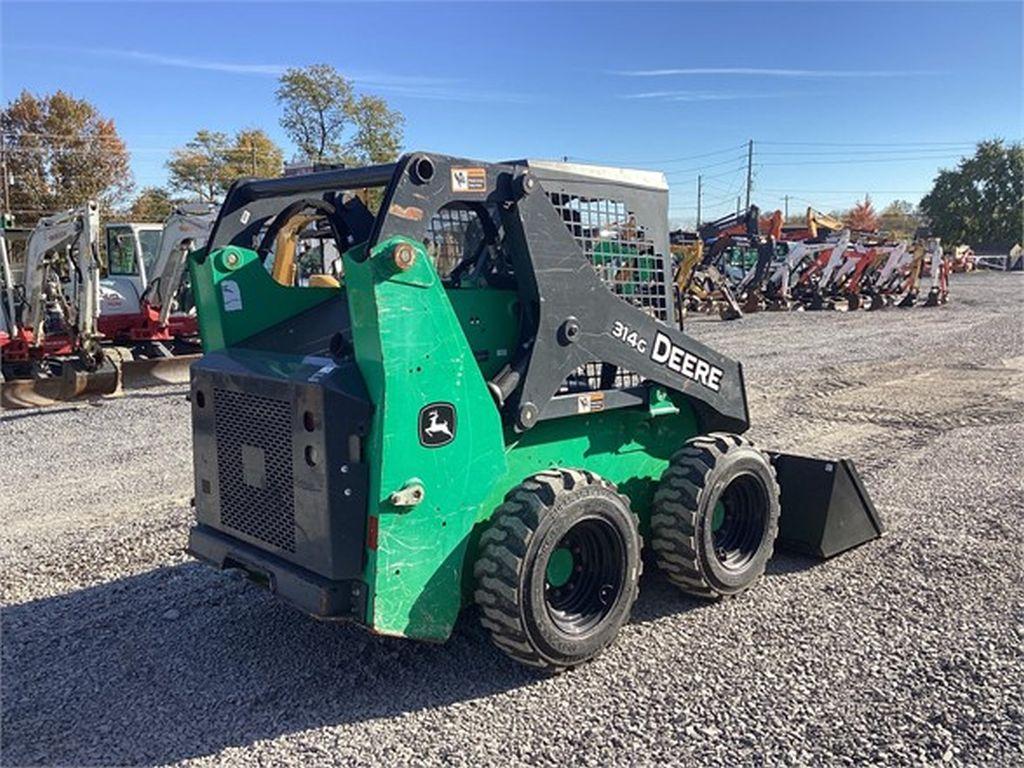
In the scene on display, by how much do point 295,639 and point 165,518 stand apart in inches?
91.2

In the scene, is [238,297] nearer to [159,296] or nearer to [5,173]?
[159,296]

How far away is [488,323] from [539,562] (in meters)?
1.09

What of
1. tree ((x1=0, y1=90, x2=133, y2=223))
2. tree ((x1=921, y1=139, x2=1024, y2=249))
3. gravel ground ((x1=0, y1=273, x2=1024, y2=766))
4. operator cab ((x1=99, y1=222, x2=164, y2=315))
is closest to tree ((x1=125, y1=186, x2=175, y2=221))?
tree ((x1=0, y1=90, x2=133, y2=223))

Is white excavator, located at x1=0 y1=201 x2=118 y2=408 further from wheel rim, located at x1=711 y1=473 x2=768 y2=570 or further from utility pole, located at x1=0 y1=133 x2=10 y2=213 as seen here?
utility pole, located at x1=0 y1=133 x2=10 y2=213

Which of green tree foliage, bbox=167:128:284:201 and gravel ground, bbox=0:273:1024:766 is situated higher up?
green tree foliage, bbox=167:128:284:201

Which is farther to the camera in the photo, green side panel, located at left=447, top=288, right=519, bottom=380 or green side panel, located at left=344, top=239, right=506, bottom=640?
Answer: green side panel, located at left=447, top=288, right=519, bottom=380

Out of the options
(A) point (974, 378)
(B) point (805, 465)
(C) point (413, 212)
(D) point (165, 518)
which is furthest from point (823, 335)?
(C) point (413, 212)

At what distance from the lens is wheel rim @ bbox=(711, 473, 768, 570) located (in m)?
4.68

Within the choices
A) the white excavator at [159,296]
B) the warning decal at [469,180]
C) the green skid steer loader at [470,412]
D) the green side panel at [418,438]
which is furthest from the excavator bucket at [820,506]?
the white excavator at [159,296]

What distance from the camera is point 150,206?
39844 millimetres

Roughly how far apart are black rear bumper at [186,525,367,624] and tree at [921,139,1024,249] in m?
72.3

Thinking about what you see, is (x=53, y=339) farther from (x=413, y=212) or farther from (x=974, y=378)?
(x=974, y=378)

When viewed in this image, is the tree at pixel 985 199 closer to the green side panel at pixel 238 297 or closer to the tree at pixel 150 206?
the tree at pixel 150 206

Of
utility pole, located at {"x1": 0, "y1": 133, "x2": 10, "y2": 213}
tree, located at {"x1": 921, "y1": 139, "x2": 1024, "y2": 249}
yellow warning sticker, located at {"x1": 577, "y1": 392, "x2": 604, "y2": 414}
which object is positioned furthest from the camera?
tree, located at {"x1": 921, "y1": 139, "x2": 1024, "y2": 249}
